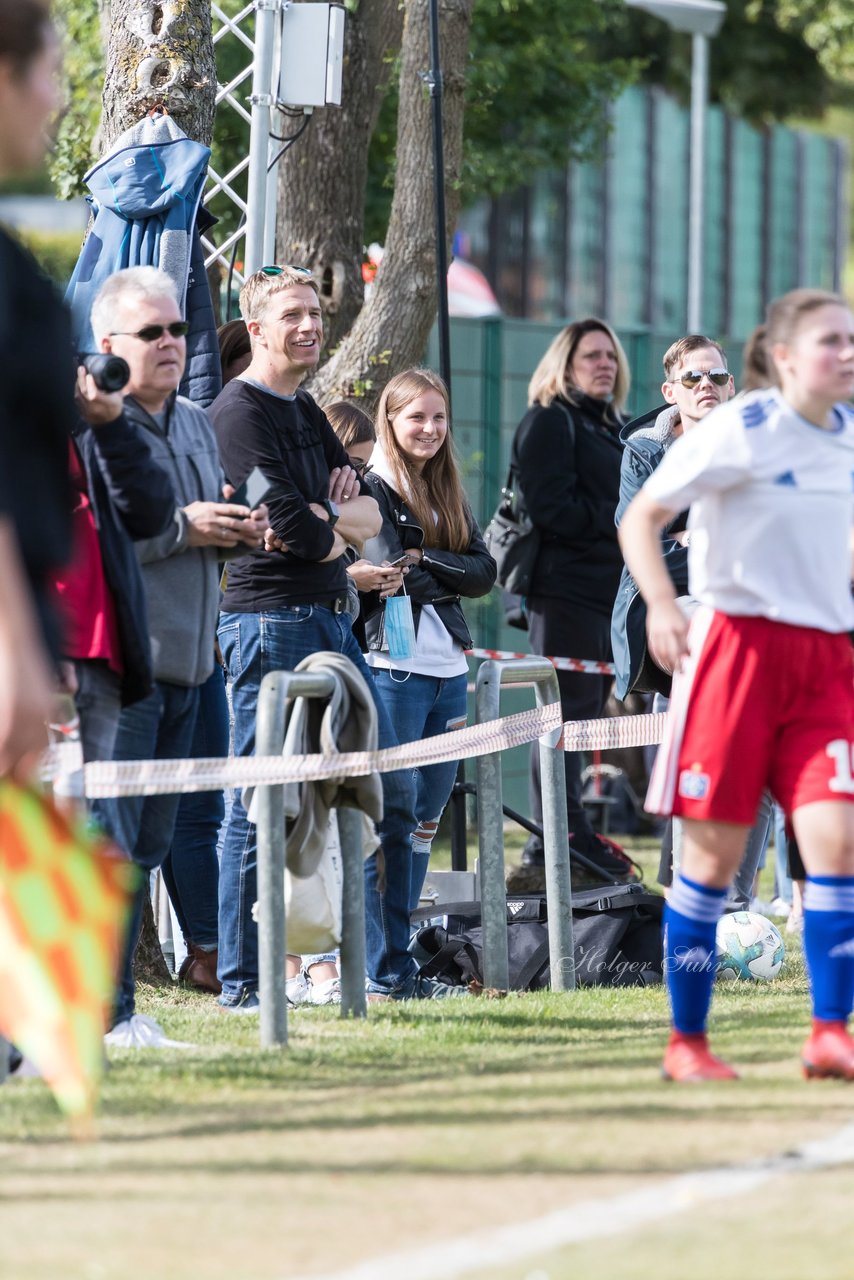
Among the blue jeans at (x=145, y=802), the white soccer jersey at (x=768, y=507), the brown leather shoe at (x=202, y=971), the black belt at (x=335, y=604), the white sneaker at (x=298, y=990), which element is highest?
the white soccer jersey at (x=768, y=507)

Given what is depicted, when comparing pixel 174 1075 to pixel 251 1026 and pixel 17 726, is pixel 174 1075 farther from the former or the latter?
pixel 17 726

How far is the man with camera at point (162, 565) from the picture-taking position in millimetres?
5727

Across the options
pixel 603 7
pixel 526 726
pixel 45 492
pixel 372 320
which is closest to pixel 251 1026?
pixel 526 726

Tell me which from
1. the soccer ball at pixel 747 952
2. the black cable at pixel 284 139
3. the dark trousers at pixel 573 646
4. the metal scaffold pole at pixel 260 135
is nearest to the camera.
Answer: the soccer ball at pixel 747 952

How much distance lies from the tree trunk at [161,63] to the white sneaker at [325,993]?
3087 mm

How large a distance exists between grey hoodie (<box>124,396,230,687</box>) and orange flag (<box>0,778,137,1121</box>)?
5.21 feet

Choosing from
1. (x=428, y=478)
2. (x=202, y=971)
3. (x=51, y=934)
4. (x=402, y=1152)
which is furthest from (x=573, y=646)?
(x=51, y=934)

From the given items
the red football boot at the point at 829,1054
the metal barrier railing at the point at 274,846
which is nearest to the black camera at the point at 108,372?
the metal barrier railing at the point at 274,846

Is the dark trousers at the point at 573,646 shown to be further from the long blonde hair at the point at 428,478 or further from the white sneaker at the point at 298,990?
the white sneaker at the point at 298,990

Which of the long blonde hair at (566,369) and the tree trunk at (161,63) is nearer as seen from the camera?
the tree trunk at (161,63)

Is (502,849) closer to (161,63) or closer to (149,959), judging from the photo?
(149,959)

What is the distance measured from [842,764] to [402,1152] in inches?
56.2

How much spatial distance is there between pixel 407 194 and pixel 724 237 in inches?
1378

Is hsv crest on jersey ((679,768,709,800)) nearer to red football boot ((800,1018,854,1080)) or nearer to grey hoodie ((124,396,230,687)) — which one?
red football boot ((800,1018,854,1080))
